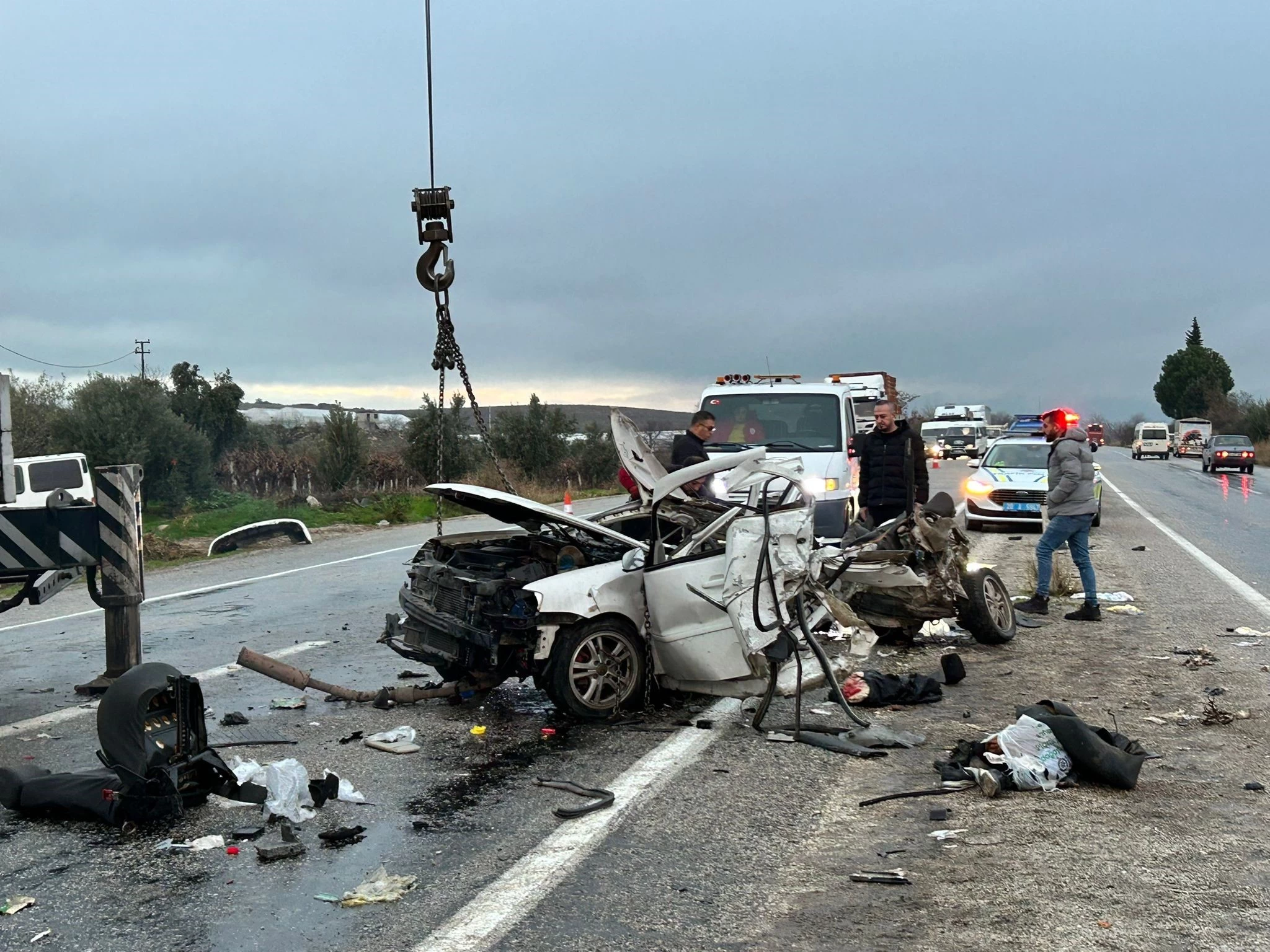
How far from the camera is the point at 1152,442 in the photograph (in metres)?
72.2

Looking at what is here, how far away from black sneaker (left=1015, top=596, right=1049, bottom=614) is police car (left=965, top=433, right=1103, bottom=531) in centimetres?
789

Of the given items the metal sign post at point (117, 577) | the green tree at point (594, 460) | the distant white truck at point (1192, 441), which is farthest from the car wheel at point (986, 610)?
the distant white truck at point (1192, 441)

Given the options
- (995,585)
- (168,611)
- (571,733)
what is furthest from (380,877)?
(168,611)

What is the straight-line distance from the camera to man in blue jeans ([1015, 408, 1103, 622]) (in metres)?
10.3

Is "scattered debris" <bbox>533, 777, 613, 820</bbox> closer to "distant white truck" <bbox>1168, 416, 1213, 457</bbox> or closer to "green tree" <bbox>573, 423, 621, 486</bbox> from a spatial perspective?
"green tree" <bbox>573, 423, 621, 486</bbox>

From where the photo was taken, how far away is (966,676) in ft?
26.3

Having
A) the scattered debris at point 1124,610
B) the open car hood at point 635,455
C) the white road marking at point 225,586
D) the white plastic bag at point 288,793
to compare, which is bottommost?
the white road marking at point 225,586

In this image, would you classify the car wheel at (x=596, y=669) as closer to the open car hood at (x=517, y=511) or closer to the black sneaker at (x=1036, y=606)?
the open car hood at (x=517, y=511)

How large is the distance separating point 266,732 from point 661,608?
2422 millimetres

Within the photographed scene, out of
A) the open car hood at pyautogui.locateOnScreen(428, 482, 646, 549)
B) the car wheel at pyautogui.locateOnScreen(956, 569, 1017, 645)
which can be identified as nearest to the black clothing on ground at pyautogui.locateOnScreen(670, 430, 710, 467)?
the car wheel at pyautogui.locateOnScreen(956, 569, 1017, 645)

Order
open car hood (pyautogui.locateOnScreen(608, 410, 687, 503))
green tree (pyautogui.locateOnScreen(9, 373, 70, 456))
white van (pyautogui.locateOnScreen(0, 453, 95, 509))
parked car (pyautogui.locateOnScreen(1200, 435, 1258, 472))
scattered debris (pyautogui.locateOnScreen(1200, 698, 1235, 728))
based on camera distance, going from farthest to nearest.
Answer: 1. parked car (pyautogui.locateOnScreen(1200, 435, 1258, 472))
2. green tree (pyautogui.locateOnScreen(9, 373, 70, 456))
3. white van (pyautogui.locateOnScreen(0, 453, 95, 509))
4. open car hood (pyautogui.locateOnScreen(608, 410, 687, 503))
5. scattered debris (pyautogui.locateOnScreen(1200, 698, 1235, 728))

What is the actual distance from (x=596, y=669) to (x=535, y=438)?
116 ft

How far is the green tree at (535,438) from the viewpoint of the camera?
4144cm

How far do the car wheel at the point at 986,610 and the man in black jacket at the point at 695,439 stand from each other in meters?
2.64
